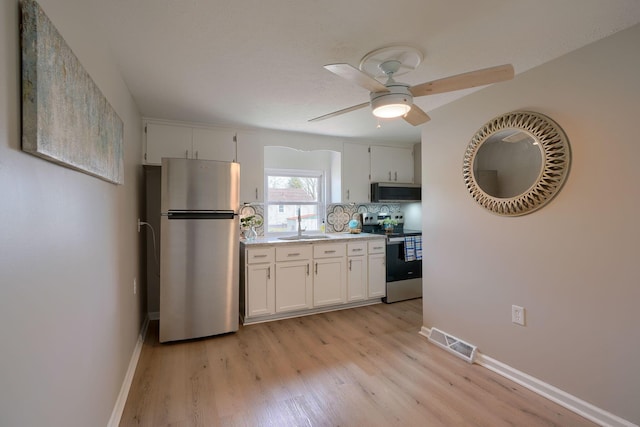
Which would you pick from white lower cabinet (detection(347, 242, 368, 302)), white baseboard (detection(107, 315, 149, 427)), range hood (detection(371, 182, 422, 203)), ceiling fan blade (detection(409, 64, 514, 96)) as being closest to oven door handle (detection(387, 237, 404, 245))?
white lower cabinet (detection(347, 242, 368, 302))

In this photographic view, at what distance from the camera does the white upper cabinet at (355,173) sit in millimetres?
4023

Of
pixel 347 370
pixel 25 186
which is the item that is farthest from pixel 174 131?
pixel 347 370

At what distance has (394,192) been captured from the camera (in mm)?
4191

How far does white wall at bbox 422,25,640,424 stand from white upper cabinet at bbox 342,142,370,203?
1.70 m

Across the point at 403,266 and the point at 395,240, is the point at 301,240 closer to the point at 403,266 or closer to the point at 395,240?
the point at 395,240

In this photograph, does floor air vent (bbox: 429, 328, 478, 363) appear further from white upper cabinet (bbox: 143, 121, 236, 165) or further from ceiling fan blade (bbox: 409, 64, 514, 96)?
white upper cabinet (bbox: 143, 121, 236, 165)

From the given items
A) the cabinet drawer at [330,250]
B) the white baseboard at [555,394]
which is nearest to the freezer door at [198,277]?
the cabinet drawer at [330,250]

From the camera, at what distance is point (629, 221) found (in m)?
1.60

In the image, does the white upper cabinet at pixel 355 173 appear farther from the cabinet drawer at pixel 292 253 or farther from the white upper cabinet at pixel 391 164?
the cabinet drawer at pixel 292 253

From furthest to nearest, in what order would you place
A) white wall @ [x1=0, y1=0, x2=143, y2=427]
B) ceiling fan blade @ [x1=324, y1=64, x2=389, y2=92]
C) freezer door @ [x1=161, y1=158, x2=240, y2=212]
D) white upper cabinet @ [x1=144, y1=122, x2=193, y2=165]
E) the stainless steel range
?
the stainless steel range < white upper cabinet @ [x1=144, y1=122, x2=193, y2=165] < freezer door @ [x1=161, y1=158, x2=240, y2=212] < ceiling fan blade @ [x1=324, y1=64, x2=389, y2=92] < white wall @ [x1=0, y1=0, x2=143, y2=427]

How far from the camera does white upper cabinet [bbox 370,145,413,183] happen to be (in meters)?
4.23

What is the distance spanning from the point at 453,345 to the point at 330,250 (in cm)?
159

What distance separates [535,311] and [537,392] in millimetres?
536

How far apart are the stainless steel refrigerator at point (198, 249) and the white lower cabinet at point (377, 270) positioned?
5.59 ft
